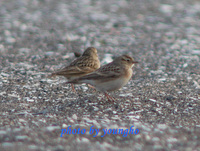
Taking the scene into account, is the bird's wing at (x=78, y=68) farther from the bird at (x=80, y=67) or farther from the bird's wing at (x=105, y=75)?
the bird's wing at (x=105, y=75)

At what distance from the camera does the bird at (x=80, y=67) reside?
814cm

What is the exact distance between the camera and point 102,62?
1083cm

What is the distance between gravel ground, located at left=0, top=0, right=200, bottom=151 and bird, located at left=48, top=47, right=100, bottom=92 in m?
0.45

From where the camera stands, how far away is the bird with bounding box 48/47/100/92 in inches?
320

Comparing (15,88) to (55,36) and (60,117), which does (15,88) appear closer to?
(60,117)

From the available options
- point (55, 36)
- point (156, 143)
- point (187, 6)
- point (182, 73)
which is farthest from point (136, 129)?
point (187, 6)

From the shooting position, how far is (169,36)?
13.6 meters

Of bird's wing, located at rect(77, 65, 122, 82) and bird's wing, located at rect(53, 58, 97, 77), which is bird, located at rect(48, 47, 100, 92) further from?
bird's wing, located at rect(77, 65, 122, 82)

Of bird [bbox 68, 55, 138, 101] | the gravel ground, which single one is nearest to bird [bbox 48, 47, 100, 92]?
the gravel ground

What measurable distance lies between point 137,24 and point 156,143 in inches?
403

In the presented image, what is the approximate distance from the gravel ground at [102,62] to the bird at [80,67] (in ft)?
1.47

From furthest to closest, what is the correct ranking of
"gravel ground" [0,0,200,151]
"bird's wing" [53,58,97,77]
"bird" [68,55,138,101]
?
"bird's wing" [53,58,97,77] < "bird" [68,55,138,101] < "gravel ground" [0,0,200,151]

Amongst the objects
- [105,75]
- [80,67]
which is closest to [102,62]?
[80,67]

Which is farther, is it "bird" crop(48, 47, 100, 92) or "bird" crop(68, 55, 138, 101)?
"bird" crop(48, 47, 100, 92)
